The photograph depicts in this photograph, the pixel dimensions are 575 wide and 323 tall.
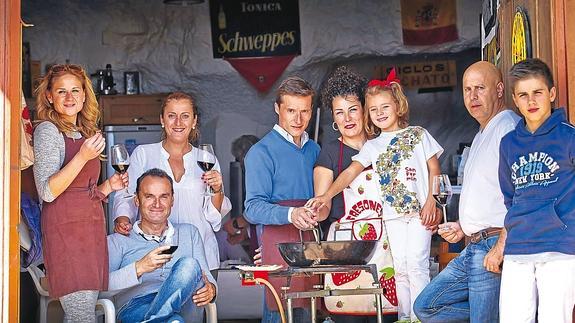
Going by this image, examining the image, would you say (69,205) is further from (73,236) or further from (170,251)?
(170,251)

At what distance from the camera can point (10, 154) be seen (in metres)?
5.39

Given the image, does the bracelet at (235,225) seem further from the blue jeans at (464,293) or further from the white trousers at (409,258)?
the blue jeans at (464,293)

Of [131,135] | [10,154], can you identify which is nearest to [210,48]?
[131,135]

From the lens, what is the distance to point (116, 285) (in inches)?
232

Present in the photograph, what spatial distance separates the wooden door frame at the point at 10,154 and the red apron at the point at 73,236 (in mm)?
242

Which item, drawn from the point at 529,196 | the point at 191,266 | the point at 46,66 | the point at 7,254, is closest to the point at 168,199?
the point at 191,266

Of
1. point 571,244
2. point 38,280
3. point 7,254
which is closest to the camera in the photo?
point 571,244

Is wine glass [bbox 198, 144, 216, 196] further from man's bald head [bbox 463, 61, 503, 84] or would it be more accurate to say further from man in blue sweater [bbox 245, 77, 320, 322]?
man's bald head [bbox 463, 61, 503, 84]

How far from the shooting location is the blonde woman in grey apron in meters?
5.98

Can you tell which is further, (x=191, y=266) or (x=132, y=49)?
(x=132, y=49)

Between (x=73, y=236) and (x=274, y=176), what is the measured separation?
1.15 meters

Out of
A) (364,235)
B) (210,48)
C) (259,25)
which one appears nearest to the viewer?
(364,235)

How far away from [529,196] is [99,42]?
21.7 feet

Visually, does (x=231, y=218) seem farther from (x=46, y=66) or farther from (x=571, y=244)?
(x=571, y=244)
